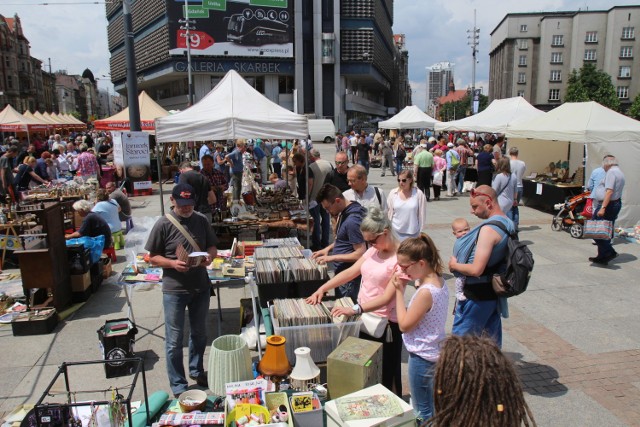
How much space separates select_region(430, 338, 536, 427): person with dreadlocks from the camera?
1668 mm

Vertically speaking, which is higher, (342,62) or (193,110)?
(342,62)

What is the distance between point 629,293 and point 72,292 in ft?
26.5

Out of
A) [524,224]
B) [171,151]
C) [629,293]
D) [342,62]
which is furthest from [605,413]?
[342,62]

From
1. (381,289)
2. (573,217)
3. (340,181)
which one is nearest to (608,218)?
(573,217)

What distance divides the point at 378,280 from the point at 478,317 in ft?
2.88

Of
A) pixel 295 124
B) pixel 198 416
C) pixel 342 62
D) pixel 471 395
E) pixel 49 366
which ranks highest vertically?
pixel 342 62

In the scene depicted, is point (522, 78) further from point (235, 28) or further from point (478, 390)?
point (478, 390)

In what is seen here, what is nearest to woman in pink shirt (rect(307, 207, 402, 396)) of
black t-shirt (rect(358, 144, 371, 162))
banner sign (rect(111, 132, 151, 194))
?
banner sign (rect(111, 132, 151, 194))

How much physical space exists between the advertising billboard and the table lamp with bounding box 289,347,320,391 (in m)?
52.8

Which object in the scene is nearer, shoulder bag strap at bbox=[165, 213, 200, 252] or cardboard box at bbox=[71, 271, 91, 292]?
shoulder bag strap at bbox=[165, 213, 200, 252]

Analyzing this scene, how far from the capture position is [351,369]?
2.97m

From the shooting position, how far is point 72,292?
6.67m

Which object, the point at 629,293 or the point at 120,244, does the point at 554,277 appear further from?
the point at 120,244

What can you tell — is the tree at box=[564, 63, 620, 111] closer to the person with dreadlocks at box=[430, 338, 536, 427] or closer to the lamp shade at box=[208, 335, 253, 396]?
the lamp shade at box=[208, 335, 253, 396]
